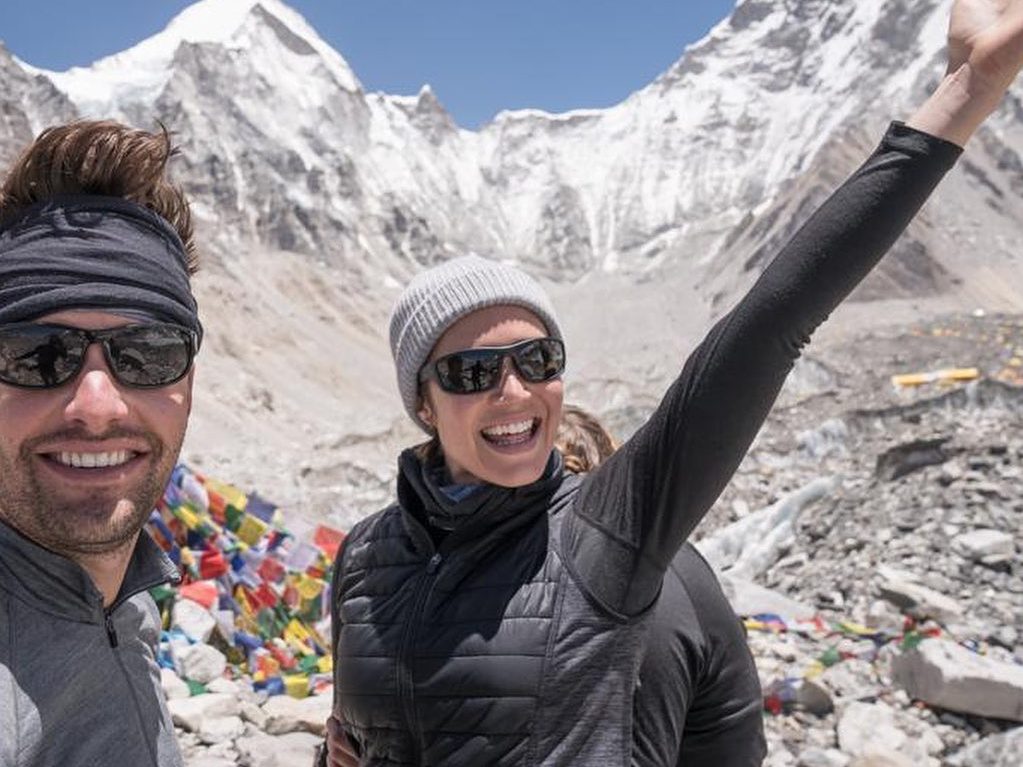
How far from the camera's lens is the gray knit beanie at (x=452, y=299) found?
205 cm

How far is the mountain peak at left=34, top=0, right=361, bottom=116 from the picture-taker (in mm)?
77938

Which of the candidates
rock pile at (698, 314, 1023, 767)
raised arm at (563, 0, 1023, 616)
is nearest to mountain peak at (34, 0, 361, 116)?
rock pile at (698, 314, 1023, 767)

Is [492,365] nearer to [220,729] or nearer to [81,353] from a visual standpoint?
[81,353]

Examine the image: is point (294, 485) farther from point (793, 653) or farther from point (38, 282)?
point (38, 282)

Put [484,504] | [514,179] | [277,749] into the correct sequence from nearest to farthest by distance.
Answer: [484,504] < [277,749] < [514,179]

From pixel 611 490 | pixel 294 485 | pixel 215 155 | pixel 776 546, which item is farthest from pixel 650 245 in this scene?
pixel 611 490

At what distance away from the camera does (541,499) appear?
76.8 inches

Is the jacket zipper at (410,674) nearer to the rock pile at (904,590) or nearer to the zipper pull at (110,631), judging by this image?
the zipper pull at (110,631)

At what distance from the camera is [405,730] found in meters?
1.87

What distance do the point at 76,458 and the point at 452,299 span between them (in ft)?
2.64

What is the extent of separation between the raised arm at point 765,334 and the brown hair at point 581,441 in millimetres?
851

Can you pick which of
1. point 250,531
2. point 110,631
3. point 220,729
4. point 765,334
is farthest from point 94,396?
point 250,531

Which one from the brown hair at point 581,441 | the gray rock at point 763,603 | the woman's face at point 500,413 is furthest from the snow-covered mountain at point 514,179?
the woman's face at point 500,413

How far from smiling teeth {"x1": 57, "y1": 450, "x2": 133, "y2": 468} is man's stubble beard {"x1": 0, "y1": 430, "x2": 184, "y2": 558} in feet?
0.17
